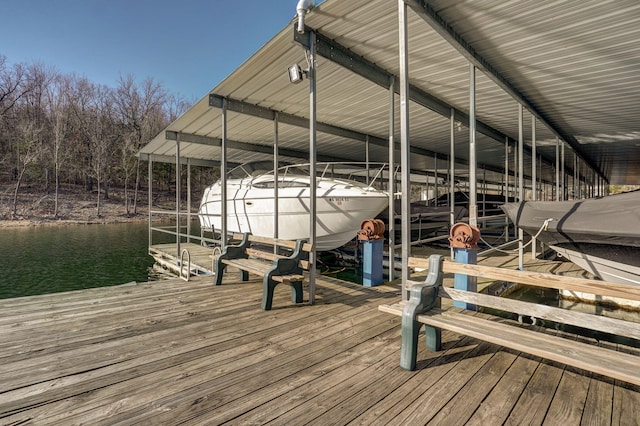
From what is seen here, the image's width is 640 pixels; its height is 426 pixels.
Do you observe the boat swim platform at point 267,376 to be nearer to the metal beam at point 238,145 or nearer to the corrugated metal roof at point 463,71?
the corrugated metal roof at point 463,71

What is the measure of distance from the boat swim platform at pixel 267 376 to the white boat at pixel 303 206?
3.25m

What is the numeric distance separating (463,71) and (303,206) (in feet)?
12.7

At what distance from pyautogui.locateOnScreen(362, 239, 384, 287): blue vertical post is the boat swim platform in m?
1.15

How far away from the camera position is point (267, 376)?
2.14m

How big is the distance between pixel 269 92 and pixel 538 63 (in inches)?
148

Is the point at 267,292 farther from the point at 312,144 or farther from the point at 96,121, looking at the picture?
the point at 96,121

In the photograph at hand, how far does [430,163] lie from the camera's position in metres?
12.1

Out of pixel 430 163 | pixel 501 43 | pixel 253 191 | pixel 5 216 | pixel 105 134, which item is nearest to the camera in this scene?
pixel 501 43

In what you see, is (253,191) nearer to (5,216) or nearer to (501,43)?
(501,43)

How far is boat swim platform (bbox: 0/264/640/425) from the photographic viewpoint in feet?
5.72

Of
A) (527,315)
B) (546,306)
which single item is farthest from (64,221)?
(546,306)

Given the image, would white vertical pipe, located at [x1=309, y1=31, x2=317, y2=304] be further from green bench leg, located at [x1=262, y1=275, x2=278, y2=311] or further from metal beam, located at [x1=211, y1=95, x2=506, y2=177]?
metal beam, located at [x1=211, y1=95, x2=506, y2=177]

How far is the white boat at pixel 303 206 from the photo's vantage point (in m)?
6.41

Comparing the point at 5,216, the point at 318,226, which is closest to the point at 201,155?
the point at 318,226
